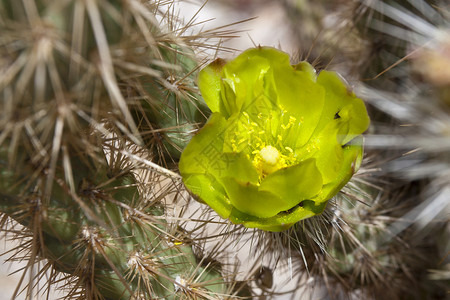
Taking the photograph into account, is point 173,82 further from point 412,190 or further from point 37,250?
point 412,190

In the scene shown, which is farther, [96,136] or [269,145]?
[269,145]

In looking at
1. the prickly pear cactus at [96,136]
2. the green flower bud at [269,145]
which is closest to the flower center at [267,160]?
the green flower bud at [269,145]


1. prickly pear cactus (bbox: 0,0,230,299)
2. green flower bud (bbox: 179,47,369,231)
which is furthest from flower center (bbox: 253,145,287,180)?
prickly pear cactus (bbox: 0,0,230,299)

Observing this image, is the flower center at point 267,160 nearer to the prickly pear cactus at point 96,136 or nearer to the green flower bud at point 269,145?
the green flower bud at point 269,145

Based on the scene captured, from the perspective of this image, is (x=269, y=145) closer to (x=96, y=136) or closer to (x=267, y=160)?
(x=267, y=160)


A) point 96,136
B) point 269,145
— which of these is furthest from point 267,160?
point 96,136

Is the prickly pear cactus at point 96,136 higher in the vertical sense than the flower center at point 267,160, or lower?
higher

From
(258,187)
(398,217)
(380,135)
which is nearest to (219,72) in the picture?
(258,187)

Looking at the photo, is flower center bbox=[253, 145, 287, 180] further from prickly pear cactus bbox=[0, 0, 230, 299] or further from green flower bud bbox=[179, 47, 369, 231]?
prickly pear cactus bbox=[0, 0, 230, 299]
